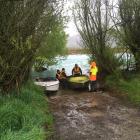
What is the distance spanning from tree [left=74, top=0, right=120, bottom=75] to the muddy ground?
4.15 m

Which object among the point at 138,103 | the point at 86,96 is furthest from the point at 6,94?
the point at 86,96

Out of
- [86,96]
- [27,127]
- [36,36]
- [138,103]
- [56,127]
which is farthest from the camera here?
[86,96]

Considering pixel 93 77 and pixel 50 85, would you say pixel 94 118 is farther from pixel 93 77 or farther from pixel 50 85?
pixel 93 77

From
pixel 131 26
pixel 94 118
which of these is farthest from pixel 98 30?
pixel 94 118

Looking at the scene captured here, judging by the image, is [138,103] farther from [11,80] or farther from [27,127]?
[27,127]

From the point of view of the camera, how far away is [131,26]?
854 inches

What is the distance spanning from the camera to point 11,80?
42.3 feet

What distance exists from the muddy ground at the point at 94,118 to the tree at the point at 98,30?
4.15m

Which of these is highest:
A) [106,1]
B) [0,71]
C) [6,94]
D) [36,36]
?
[106,1]

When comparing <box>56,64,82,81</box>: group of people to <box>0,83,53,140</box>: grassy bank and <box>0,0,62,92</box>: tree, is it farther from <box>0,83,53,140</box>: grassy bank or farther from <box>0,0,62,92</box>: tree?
<box>0,83,53,140</box>: grassy bank

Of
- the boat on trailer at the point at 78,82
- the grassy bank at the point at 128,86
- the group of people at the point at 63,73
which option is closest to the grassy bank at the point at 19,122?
the grassy bank at the point at 128,86

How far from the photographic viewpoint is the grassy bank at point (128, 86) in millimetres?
17050

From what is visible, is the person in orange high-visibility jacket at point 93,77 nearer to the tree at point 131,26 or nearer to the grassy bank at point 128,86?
the grassy bank at point 128,86

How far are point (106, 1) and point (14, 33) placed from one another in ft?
40.3
